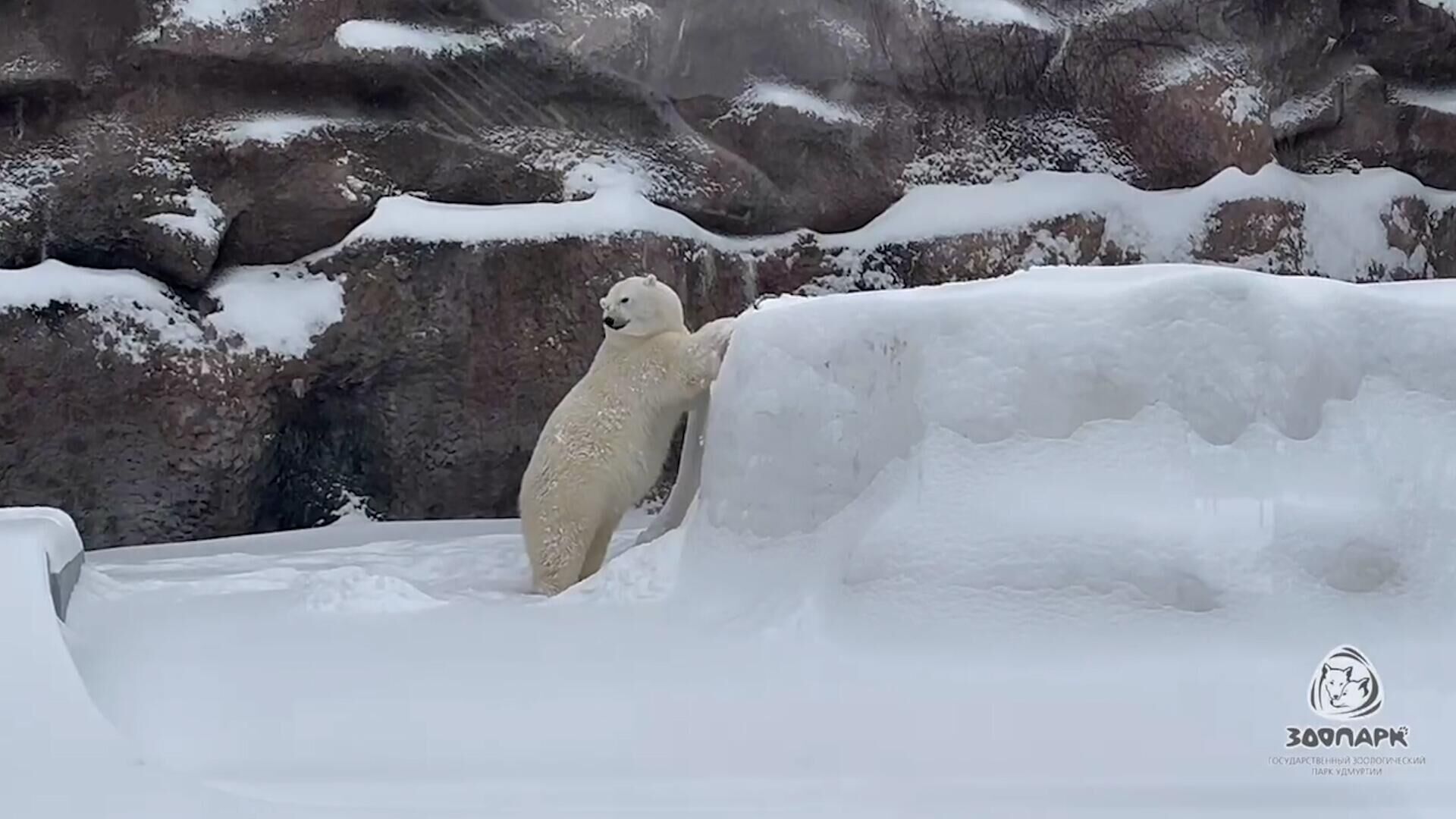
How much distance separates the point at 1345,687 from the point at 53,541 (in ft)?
10.5

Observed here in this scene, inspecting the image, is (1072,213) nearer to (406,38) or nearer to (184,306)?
(406,38)

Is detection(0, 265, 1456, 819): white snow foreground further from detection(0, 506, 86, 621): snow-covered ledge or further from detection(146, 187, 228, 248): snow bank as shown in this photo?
detection(146, 187, 228, 248): snow bank

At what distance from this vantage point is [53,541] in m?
3.60

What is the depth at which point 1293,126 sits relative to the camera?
7.21m

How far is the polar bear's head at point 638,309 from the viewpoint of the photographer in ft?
14.8

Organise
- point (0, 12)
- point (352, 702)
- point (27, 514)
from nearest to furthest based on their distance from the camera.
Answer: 1. point (352, 702)
2. point (27, 514)
3. point (0, 12)

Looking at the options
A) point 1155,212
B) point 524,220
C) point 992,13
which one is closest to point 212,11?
point 524,220

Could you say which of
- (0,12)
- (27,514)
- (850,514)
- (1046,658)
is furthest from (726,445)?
(0,12)

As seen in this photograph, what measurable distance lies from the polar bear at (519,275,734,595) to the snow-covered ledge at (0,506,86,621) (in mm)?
1324

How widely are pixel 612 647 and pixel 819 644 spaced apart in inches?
19.1

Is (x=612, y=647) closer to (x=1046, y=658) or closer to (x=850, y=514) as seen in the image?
(x=850, y=514)

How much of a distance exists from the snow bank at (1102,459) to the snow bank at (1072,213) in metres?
3.12

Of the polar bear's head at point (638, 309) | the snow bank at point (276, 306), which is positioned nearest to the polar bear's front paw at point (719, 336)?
the polar bear's head at point (638, 309)

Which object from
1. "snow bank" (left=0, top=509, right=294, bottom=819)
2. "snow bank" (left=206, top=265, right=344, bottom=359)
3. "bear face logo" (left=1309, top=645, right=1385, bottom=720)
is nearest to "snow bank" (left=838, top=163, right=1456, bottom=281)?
"snow bank" (left=206, top=265, right=344, bottom=359)
